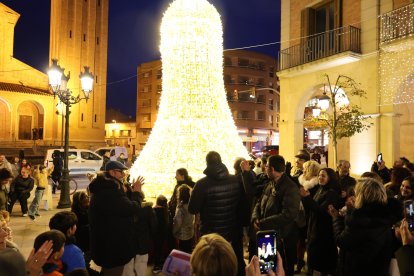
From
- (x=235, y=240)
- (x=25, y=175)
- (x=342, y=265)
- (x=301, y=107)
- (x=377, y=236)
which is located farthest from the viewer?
(x=301, y=107)

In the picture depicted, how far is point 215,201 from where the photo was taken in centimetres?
406

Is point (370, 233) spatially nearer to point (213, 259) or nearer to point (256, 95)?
point (213, 259)

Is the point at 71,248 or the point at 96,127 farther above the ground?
the point at 96,127

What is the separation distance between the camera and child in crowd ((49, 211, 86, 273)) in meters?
2.95

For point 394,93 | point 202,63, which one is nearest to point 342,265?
point 202,63

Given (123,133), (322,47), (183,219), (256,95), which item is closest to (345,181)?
(183,219)

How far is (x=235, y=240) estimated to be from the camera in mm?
4254

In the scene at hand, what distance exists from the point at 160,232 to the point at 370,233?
3107mm

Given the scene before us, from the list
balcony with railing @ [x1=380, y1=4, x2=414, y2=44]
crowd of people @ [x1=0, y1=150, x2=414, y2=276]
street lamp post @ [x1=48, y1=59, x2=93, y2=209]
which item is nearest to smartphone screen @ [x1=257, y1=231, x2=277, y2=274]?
crowd of people @ [x1=0, y1=150, x2=414, y2=276]

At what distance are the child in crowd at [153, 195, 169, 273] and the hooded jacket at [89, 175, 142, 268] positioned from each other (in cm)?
148

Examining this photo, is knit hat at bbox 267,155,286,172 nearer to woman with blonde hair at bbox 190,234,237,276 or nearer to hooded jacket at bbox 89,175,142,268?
hooded jacket at bbox 89,175,142,268

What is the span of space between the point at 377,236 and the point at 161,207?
3.03 metres

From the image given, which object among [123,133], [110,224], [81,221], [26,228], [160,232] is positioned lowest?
[26,228]

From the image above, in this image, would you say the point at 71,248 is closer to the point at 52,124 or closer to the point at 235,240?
the point at 235,240
